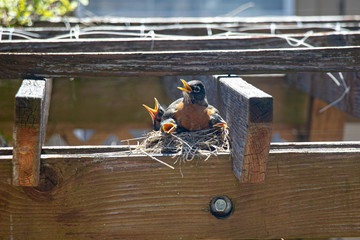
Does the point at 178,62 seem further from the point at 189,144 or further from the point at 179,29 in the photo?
the point at 179,29

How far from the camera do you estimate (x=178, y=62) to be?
1.96 metres

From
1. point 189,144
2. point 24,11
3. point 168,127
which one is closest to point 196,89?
point 168,127

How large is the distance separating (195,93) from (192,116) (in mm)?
123

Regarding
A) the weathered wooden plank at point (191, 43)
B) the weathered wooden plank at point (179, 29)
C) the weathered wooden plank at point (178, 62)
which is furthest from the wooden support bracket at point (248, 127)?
the weathered wooden plank at point (179, 29)

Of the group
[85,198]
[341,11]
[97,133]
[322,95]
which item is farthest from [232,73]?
[341,11]

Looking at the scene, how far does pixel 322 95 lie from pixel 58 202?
2.07 metres

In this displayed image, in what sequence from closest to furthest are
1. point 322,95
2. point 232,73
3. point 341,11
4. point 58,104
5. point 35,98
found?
point 35,98 < point 232,73 < point 322,95 < point 58,104 < point 341,11

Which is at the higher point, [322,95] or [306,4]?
[306,4]

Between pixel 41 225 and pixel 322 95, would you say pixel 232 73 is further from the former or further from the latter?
pixel 322 95

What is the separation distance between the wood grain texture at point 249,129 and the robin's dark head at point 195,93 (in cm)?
54

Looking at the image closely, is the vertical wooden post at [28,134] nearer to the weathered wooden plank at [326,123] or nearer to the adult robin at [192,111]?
the adult robin at [192,111]

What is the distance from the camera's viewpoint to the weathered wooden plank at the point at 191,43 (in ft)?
7.86

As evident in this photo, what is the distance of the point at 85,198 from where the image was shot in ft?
6.07

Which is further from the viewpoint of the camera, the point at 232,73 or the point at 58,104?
the point at 58,104
